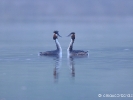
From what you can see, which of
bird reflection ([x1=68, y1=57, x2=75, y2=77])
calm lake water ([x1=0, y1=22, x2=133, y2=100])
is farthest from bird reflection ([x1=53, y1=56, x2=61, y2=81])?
bird reflection ([x1=68, y1=57, x2=75, y2=77])

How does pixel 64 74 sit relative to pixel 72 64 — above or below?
below

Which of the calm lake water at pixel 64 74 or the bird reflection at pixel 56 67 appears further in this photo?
the bird reflection at pixel 56 67

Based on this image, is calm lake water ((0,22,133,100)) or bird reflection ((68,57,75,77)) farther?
bird reflection ((68,57,75,77))

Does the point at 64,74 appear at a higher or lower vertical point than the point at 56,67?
lower

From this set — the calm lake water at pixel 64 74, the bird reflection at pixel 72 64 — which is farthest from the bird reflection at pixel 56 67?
the bird reflection at pixel 72 64

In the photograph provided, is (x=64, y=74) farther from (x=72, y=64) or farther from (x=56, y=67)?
(x=72, y=64)

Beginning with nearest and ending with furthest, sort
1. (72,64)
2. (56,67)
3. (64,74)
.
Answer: (64,74), (56,67), (72,64)

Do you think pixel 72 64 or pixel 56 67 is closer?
pixel 56 67

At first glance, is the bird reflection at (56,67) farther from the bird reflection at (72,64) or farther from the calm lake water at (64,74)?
the bird reflection at (72,64)

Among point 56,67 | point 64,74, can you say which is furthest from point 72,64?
point 64,74

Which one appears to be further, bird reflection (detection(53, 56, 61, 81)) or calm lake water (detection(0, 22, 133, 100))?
bird reflection (detection(53, 56, 61, 81))

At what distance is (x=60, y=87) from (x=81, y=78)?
1.10 m

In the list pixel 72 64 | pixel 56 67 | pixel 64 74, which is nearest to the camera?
pixel 64 74

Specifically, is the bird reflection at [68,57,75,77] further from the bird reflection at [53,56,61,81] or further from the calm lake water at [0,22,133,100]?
the bird reflection at [53,56,61,81]
